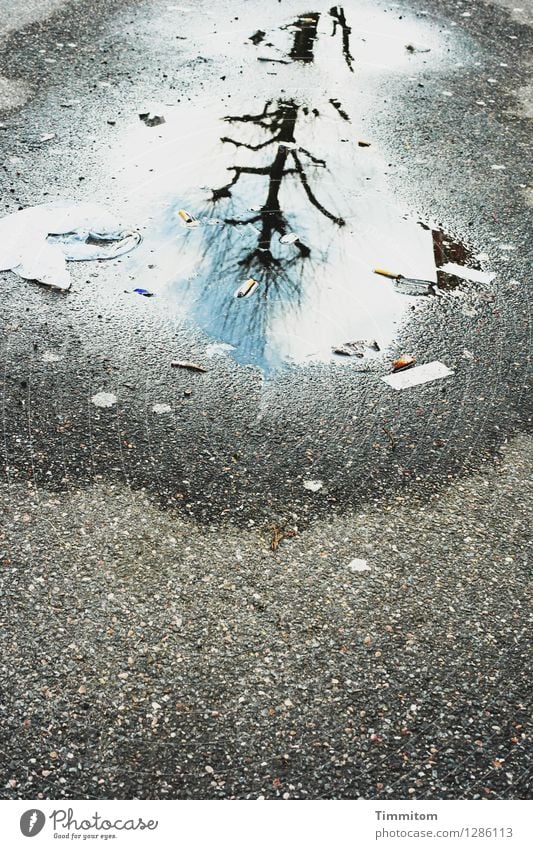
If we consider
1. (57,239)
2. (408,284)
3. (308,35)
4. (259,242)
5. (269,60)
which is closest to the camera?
(408,284)

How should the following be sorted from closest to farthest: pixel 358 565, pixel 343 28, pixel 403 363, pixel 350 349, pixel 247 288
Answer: pixel 358 565
pixel 403 363
pixel 350 349
pixel 247 288
pixel 343 28

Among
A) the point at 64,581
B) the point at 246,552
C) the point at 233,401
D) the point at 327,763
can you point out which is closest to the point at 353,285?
the point at 233,401

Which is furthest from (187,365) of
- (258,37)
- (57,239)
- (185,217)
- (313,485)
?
(258,37)

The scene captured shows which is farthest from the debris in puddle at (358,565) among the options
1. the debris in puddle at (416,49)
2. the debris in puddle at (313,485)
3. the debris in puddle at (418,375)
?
the debris in puddle at (416,49)

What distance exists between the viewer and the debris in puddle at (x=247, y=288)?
15.7ft

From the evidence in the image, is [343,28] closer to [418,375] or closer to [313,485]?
[418,375]

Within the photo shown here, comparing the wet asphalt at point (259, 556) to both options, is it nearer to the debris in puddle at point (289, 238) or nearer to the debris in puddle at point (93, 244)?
the debris in puddle at point (93, 244)

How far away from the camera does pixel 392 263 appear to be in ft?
16.9

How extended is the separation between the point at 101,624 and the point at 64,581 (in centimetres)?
25

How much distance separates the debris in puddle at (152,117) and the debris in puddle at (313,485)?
13.1 ft

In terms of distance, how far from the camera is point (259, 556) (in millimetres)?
3268

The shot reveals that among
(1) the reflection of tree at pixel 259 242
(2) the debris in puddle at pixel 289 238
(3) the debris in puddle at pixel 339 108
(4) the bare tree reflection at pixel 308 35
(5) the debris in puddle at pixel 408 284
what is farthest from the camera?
(4) the bare tree reflection at pixel 308 35

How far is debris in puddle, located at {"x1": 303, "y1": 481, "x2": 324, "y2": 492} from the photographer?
11.7 feet

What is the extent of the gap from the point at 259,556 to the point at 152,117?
4.48 metres
